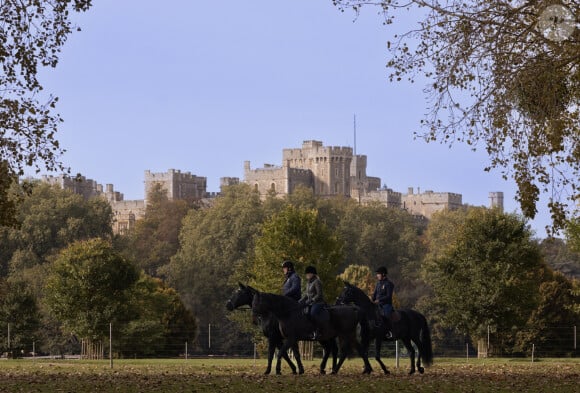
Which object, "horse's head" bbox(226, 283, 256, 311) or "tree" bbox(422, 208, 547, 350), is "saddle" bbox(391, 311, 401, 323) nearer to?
"horse's head" bbox(226, 283, 256, 311)

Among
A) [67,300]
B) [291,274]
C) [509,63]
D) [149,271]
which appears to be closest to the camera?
[509,63]

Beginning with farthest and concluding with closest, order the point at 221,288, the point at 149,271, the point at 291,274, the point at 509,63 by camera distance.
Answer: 1. the point at 149,271
2. the point at 221,288
3. the point at 291,274
4. the point at 509,63

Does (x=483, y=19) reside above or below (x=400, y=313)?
above

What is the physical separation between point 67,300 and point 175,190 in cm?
13869

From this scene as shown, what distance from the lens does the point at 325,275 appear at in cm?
4941

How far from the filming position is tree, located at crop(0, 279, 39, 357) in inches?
2003

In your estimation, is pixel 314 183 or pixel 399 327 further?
pixel 314 183

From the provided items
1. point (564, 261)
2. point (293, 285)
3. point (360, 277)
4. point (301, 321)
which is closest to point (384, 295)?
point (293, 285)

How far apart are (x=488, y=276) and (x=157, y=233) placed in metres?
79.5

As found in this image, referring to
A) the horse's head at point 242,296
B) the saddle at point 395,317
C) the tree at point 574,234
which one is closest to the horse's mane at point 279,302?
the horse's head at point 242,296

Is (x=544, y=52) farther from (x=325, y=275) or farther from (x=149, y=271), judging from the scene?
(x=149, y=271)

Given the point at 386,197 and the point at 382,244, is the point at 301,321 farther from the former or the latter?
the point at 386,197

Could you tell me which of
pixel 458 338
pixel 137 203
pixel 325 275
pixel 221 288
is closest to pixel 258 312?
pixel 325 275

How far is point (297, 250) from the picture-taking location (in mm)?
49094
